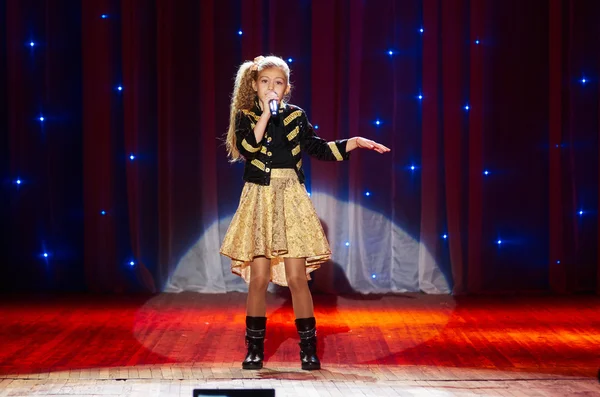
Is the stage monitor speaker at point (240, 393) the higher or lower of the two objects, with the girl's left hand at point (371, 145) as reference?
lower

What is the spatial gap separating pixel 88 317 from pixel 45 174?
127 centimetres

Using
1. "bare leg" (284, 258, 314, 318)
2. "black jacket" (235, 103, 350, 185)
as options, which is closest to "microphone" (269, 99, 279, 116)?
"black jacket" (235, 103, 350, 185)

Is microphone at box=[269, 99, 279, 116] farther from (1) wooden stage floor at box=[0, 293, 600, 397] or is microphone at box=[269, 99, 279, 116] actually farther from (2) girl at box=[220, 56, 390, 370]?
(1) wooden stage floor at box=[0, 293, 600, 397]

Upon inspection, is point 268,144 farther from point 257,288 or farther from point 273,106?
point 257,288

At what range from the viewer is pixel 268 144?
3.51m

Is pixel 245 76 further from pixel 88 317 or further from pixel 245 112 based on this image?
pixel 88 317

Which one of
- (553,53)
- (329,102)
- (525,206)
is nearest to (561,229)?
(525,206)

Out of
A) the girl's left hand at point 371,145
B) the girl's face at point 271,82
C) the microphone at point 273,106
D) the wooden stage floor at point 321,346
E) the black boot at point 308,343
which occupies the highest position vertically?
Answer: the girl's face at point 271,82

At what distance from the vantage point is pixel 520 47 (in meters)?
5.79

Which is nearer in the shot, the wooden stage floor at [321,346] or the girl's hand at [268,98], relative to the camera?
the wooden stage floor at [321,346]

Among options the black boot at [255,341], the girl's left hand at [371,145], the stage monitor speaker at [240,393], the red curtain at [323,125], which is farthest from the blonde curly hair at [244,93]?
the red curtain at [323,125]

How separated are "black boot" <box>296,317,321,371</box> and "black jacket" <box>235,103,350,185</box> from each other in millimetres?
551

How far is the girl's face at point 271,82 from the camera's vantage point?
3.48 metres

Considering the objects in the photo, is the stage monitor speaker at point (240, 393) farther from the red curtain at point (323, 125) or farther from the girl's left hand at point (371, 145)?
the red curtain at point (323, 125)
